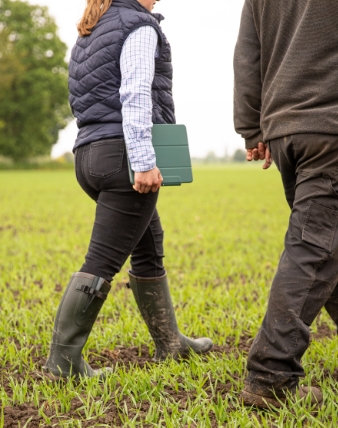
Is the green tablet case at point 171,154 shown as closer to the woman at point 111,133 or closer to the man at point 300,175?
the woman at point 111,133

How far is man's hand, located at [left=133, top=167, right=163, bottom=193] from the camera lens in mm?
2426

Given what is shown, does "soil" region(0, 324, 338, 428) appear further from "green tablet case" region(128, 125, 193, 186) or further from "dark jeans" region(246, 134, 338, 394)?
"green tablet case" region(128, 125, 193, 186)

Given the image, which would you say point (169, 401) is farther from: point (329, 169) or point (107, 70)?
point (107, 70)

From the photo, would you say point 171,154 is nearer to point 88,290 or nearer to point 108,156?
point 108,156

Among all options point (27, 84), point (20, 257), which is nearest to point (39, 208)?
point (20, 257)

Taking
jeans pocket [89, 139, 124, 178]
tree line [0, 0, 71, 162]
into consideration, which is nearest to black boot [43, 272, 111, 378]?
jeans pocket [89, 139, 124, 178]

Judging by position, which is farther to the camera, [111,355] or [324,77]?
[111,355]

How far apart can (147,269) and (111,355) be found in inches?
20.0

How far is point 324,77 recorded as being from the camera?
85.0 inches

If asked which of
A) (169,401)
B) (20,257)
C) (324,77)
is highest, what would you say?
(324,77)

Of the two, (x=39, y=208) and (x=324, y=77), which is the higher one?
(x=324, y=77)

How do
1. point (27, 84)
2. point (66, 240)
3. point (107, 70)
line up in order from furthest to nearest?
1. point (27, 84)
2. point (66, 240)
3. point (107, 70)

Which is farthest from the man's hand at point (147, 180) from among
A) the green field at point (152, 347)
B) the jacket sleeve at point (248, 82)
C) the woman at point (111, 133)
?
the green field at point (152, 347)

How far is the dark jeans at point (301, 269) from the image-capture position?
2.16 meters
